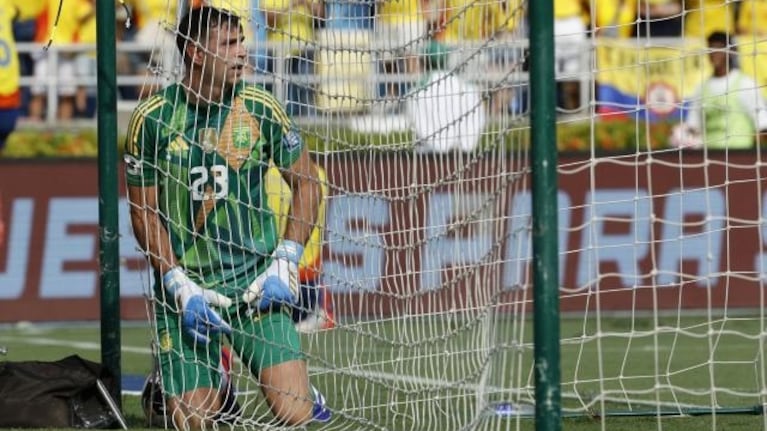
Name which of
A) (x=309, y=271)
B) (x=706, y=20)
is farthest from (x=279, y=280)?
(x=706, y=20)

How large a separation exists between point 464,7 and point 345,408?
1.98 metres

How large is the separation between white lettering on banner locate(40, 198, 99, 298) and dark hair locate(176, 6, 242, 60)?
258 inches

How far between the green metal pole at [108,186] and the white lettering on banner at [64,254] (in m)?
6.11

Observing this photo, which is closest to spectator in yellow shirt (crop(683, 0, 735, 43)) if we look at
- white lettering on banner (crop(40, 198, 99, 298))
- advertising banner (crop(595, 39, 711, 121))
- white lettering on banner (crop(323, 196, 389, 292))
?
advertising banner (crop(595, 39, 711, 121))

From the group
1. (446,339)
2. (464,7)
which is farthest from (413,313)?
(464,7)

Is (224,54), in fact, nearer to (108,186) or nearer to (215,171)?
(215,171)

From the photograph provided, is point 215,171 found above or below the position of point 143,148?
below

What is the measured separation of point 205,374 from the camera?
756 cm

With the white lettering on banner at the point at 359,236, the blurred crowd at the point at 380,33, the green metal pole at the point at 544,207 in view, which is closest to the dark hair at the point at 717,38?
the blurred crowd at the point at 380,33

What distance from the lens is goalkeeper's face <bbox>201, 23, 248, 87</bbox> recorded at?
738 cm

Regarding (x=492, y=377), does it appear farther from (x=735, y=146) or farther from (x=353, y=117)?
(x=735, y=146)

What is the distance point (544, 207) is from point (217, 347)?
9.07ft

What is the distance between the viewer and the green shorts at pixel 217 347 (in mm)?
7477

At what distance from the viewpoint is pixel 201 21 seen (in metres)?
7.39
